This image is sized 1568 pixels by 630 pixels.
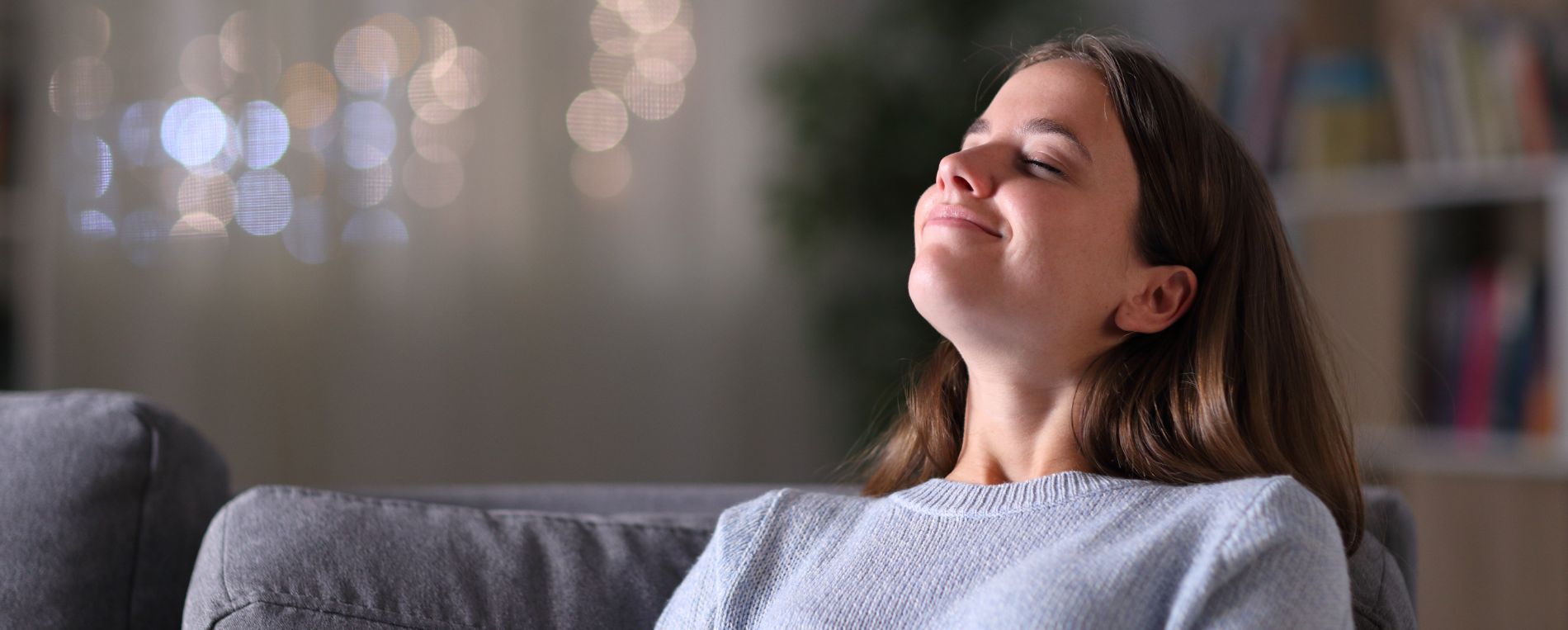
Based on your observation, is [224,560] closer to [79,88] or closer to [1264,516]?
[1264,516]

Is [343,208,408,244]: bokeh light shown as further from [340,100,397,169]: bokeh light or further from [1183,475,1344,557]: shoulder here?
[1183,475,1344,557]: shoulder

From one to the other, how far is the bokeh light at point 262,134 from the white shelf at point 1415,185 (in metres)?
2.14

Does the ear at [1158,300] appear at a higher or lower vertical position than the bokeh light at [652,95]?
lower

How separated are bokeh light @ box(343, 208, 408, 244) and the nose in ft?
6.48

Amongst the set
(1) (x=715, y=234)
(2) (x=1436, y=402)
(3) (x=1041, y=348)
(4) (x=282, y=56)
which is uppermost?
(4) (x=282, y=56)

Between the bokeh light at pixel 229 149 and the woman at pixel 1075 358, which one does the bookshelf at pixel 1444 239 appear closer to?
the woman at pixel 1075 358

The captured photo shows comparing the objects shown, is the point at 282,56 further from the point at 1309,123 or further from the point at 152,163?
the point at 1309,123

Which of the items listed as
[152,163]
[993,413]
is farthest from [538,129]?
[993,413]

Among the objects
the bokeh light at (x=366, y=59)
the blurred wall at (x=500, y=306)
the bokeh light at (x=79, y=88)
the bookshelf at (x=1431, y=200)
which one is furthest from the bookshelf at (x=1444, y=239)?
the bokeh light at (x=79, y=88)

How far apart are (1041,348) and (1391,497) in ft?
1.16

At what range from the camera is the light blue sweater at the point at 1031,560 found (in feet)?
2.50

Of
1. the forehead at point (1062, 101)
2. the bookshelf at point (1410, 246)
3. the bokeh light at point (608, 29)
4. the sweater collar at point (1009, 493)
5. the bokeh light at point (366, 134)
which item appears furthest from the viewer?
the bokeh light at point (608, 29)

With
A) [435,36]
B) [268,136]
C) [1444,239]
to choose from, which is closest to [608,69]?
[435,36]

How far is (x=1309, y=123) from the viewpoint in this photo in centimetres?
265
